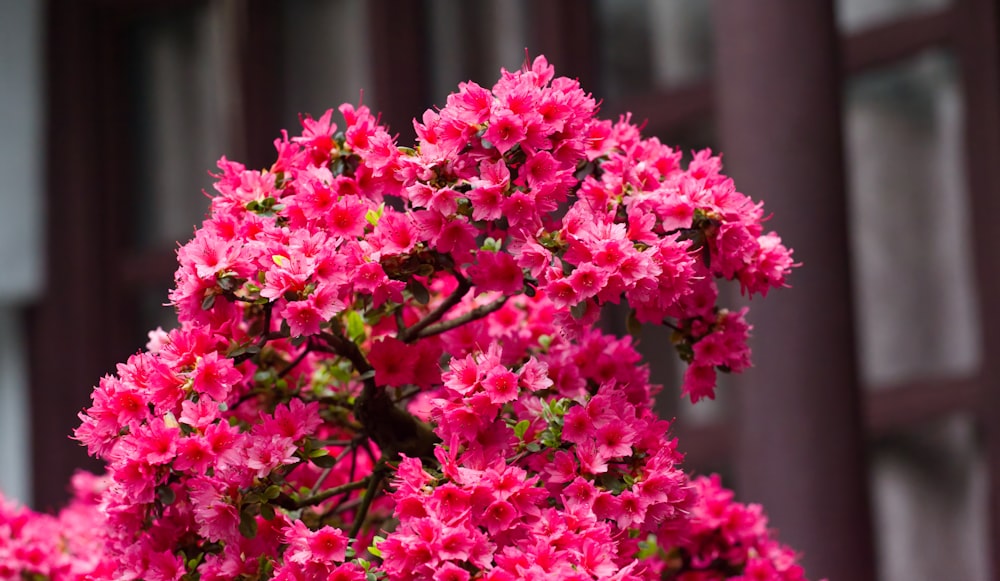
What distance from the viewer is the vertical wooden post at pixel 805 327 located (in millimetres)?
1725

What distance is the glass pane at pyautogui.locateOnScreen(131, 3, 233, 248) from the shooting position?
357cm

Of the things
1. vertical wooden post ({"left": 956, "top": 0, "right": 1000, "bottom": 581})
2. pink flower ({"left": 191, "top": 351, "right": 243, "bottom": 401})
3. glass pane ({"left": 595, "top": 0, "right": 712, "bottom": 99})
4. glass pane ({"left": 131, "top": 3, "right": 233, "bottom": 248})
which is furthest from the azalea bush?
glass pane ({"left": 131, "top": 3, "right": 233, "bottom": 248})

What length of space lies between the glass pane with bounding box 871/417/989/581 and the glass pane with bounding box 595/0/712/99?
35.3 inches

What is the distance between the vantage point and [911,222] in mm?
2467

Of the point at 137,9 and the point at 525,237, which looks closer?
the point at 525,237

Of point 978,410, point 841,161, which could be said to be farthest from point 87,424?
point 978,410

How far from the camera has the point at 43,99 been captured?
3.54 meters

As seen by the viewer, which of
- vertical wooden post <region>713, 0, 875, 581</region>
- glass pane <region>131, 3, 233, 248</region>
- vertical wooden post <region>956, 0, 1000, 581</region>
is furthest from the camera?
glass pane <region>131, 3, 233, 248</region>

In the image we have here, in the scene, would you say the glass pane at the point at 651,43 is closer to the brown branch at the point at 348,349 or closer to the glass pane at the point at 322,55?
the glass pane at the point at 322,55

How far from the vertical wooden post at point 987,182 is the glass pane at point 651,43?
59 cm

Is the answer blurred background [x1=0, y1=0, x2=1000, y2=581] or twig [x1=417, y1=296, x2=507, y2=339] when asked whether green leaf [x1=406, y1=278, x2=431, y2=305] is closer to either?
twig [x1=417, y1=296, x2=507, y2=339]

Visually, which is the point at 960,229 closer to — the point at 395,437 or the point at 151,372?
the point at 395,437

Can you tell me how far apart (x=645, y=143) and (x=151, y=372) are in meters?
0.42

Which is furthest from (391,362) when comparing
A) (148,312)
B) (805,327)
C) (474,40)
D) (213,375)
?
(148,312)
